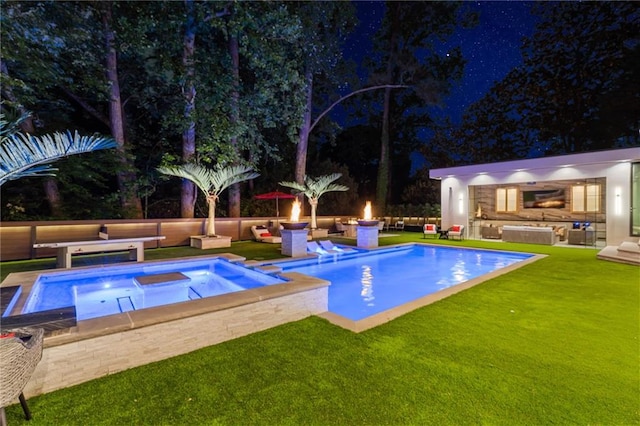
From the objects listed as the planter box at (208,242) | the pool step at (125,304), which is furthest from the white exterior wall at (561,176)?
the pool step at (125,304)

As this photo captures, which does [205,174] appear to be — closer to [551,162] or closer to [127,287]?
[127,287]

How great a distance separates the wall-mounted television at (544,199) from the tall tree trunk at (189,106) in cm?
1664

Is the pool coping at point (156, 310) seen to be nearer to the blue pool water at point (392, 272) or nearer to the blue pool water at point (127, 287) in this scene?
the blue pool water at point (127, 287)

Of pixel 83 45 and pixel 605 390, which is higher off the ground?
pixel 83 45

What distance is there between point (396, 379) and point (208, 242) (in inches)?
369

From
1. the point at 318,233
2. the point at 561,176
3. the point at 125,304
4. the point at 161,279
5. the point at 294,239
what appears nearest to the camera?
the point at 125,304

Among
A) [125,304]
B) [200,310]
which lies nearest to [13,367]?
[200,310]

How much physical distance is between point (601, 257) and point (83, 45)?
1796cm

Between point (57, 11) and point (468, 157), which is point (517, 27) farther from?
point (57, 11)

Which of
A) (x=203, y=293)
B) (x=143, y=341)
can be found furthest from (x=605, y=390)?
(x=203, y=293)

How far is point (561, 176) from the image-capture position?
1295 cm

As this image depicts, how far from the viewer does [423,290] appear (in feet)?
22.4

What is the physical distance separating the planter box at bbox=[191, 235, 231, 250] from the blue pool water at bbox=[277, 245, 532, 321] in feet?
12.1

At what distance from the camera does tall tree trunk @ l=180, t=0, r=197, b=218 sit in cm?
1198
